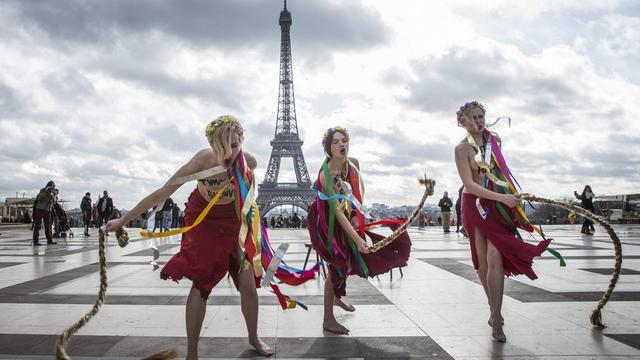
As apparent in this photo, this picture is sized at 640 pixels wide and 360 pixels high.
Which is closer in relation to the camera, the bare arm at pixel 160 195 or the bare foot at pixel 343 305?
the bare arm at pixel 160 195

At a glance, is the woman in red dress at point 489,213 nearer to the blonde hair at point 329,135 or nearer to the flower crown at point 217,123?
the blonde hair at point 329,135

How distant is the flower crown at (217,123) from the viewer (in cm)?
294

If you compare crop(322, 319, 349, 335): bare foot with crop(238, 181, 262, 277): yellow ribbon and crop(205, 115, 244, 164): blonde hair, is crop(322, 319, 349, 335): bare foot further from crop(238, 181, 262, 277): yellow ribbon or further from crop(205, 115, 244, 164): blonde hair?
crop(205, 115, 244, 164): blonde hair

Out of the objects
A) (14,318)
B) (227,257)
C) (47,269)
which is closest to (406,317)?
(227,257)

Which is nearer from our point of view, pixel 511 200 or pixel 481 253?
pixel 511 200

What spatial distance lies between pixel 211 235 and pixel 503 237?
79.6 inches

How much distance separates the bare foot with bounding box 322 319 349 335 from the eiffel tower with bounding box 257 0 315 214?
50288mm

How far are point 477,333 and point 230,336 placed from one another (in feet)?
5.58

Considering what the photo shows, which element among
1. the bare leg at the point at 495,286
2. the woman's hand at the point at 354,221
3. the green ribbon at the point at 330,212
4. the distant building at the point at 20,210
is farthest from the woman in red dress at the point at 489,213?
the distant building at the point at 20,210

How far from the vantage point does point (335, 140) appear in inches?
149

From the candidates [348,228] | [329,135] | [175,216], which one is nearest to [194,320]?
[348,228]

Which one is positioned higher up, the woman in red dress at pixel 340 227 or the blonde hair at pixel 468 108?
the blonde hair at pixel 468 108

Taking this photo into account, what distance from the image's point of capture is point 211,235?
2947 mm

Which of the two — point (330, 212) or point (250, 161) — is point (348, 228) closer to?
point (330, 212)
